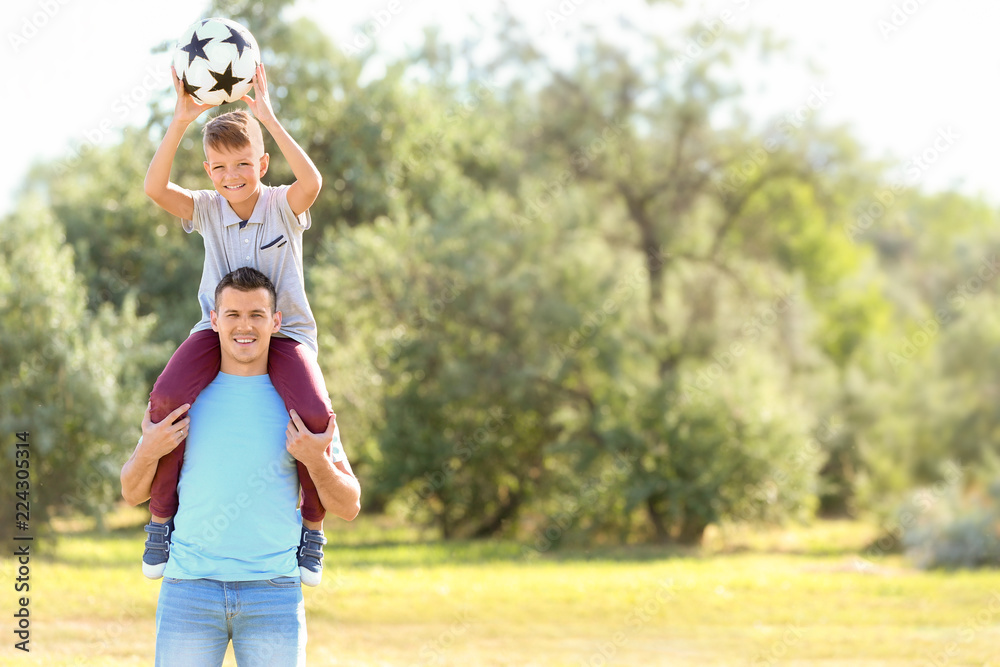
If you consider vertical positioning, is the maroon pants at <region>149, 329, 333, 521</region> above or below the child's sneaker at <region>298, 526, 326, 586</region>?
above

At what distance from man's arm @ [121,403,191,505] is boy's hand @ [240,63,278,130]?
44.0 inches

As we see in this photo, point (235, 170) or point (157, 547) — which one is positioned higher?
point (235, 170)

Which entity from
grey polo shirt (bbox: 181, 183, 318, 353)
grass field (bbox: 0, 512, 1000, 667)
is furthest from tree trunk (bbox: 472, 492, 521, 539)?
grey polo shirt (bbox: 181, 183, 318, 353)

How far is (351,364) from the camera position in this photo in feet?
65.3

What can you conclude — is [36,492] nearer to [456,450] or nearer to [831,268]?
[456,450]

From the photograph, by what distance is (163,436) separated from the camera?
3088 millimetres

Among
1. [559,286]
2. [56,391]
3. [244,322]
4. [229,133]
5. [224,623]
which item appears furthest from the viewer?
[559,286]

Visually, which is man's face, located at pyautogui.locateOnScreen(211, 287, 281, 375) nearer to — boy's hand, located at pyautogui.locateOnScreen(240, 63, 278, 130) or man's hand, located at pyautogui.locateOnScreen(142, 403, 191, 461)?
man's hand, located at pyautogui.locateOnScreen(142, 403, 191, 461)

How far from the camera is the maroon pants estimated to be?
10.3ft

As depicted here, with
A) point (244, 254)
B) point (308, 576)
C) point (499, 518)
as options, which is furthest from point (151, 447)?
point (499, 518)

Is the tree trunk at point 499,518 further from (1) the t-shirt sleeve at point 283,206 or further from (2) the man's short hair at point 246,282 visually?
(2) the man's short hair at point 246,282

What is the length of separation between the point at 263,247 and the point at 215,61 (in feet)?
2.81

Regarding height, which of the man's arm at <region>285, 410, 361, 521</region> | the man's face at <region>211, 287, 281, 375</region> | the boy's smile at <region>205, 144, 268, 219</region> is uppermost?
the boy's smile at <region>205, 144, 268, 219</region>

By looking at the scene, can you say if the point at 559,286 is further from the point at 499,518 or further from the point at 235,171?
the point at 235,171
